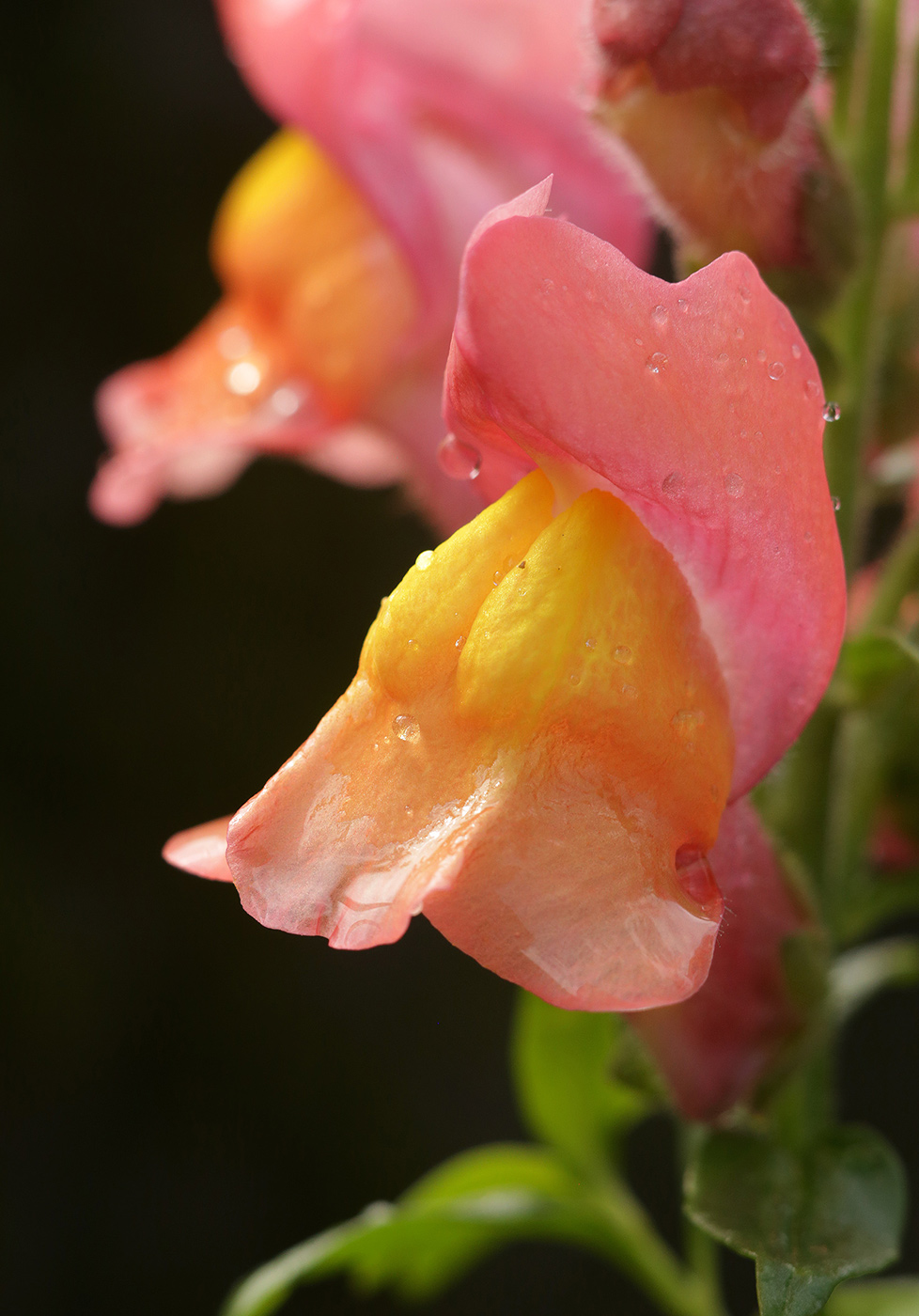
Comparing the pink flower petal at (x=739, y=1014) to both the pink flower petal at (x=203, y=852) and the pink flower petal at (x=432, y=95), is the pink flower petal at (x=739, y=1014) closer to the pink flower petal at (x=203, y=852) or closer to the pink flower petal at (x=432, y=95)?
the pink flower petal at (x=203, y=852)

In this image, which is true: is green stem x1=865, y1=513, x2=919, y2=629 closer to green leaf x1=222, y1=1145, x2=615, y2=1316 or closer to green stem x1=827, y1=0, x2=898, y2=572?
green stem x1=827, y1=0, x2=898, y2=572

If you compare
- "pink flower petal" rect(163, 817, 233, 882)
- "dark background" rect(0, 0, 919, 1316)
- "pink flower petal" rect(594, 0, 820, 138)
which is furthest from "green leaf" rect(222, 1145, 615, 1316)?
"dark background" rect(0, 0, 919, 1316)

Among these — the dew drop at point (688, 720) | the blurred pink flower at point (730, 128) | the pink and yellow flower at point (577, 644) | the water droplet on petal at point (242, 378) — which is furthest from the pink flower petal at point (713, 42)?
the water droplet on petal at point (242, 378)

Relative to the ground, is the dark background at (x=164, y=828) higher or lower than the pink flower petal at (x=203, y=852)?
lower

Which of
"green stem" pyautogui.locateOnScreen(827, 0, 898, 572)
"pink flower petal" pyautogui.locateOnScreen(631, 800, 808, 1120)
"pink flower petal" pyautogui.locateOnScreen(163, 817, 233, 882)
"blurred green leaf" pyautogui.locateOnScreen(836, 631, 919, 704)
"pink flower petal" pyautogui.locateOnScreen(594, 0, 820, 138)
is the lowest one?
"pink flower petal" pyautogui.locateOnScreen(631, 800, 808, 1120)

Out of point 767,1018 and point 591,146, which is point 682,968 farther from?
point 591,146

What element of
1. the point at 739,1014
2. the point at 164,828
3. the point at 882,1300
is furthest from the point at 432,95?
the point at 164,828

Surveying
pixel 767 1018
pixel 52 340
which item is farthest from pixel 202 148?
pixel 767 1018
